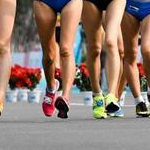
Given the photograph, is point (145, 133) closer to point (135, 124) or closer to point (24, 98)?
point (135, 124)

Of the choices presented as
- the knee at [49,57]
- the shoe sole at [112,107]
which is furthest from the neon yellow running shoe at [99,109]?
the knee at [49,57]

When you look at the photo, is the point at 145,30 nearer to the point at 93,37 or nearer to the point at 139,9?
the point at 139,9

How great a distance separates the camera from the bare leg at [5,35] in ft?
36.9

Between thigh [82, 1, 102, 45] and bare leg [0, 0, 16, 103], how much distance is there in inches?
40.1

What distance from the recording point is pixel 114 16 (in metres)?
11.7

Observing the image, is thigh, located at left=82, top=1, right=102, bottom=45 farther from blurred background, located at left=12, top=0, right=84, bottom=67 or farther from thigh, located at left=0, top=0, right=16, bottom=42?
blurred background, located at left=12, top=0, right=84, bottom=67

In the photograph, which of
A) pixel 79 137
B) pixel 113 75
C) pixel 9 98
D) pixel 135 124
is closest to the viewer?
pixel 79 137

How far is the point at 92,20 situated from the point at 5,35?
3.66 feet

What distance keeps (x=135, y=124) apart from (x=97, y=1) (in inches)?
68.9

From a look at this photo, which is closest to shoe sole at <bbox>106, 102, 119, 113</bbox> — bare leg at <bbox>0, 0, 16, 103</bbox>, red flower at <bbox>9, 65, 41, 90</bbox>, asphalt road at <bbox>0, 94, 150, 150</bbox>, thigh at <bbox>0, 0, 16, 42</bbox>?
asphalt road at <bbox>0, 94, 150, 150</bbox>

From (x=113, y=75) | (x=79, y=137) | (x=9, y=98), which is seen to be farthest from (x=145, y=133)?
(x=9, y=98)

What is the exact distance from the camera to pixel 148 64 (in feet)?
40.7

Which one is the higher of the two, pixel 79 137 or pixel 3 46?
pixel 3 46

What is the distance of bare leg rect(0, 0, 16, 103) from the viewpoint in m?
11.2
